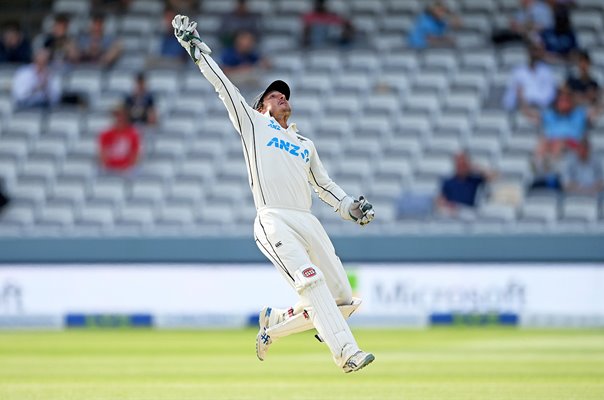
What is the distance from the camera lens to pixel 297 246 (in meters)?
7.38

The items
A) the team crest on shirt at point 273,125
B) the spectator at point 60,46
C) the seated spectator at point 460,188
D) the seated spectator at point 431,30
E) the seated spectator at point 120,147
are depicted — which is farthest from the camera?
the spectator at point 60,46

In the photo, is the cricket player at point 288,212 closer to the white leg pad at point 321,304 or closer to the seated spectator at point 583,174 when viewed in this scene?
the white leg pad at point 321,304

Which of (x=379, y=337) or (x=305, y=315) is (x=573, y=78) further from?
(x=305, y=315)

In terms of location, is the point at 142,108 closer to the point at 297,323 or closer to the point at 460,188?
the point at 460,188

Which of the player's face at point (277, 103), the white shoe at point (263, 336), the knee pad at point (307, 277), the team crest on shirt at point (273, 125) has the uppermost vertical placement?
the player's face at point (277, 103)

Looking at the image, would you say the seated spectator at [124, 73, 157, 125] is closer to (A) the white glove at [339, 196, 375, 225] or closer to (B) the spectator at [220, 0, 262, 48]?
(B) the spectator at [220, 0, 262, 48]

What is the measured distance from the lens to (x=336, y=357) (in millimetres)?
7172

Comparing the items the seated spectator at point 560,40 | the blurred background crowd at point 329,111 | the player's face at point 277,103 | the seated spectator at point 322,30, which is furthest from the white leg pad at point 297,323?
the seated spectator at point 322,30

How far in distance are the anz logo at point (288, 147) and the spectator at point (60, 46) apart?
11022 millimetres

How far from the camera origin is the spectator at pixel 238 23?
1802 cm

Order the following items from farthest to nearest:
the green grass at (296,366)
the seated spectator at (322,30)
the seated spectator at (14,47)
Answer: the seated spectator at (14,47), the seated spectator at (322,30), the green grass at (296,366)

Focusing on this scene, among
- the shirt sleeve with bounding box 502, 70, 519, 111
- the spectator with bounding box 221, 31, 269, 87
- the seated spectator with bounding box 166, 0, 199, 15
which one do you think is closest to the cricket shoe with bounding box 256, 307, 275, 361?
the shirt sleeve with bounding box 502, 70, 519, 111

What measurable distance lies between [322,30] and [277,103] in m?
10.7

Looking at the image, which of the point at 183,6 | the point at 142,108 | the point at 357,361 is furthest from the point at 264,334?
the point at 183,6
